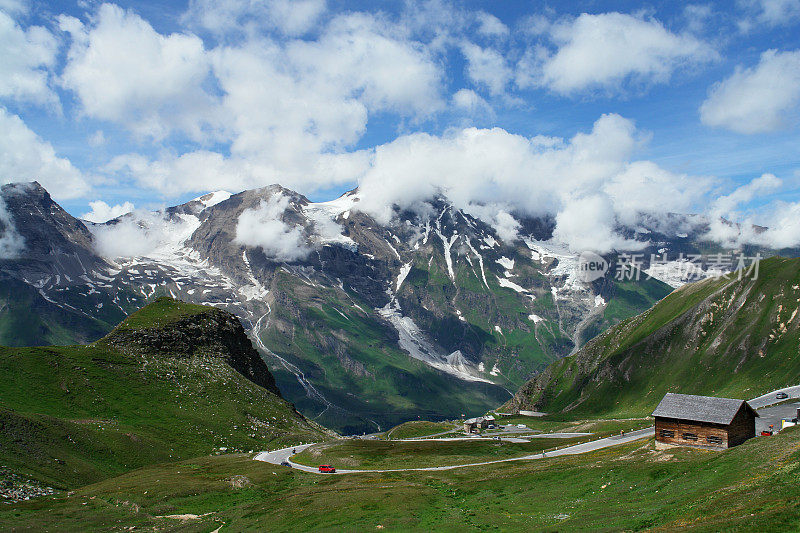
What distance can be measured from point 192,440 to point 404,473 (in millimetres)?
64198

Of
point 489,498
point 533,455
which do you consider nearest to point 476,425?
point 533,455

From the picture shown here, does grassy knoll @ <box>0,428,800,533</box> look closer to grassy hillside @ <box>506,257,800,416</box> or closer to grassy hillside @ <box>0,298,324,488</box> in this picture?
grassy hillside @ <box>0,298,324,488</box>

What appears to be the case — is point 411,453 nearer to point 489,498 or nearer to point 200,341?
point 489,498

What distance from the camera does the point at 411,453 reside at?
112 meters

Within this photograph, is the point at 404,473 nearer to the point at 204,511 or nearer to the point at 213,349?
the point at 204,511

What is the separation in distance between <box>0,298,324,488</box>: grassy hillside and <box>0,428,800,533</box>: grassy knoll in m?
18.5

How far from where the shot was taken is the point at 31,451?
8831 centimetres

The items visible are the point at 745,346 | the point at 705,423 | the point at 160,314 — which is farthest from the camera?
the point at 160,314

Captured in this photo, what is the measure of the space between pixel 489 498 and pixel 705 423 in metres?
30.4

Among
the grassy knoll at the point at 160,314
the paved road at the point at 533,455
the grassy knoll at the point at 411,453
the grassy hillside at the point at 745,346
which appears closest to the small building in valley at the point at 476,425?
the grassy knoll at the point at 411,453

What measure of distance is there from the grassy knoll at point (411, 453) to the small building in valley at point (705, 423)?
38300 millimetres

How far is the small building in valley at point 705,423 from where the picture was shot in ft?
211

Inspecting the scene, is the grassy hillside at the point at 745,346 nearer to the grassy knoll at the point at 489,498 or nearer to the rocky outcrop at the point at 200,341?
the grassy knoll at the point at 489,498

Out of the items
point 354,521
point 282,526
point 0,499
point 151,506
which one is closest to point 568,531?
point 354,521
